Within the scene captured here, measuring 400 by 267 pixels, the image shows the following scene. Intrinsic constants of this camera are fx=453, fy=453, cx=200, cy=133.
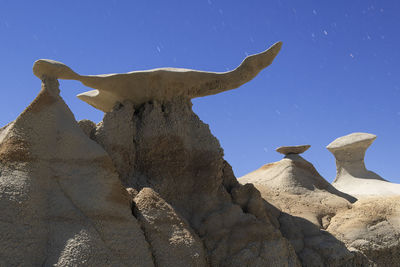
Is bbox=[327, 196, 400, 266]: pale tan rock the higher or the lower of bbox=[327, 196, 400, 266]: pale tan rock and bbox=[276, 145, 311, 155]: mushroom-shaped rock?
the lower

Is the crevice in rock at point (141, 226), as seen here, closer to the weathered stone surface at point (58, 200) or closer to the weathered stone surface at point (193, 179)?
the weathered stone surface at point (58, 200)

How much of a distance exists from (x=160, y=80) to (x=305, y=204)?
4.72 metres

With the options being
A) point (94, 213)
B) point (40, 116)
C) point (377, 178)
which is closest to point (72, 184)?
point (94, 213)

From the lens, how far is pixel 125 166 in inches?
280

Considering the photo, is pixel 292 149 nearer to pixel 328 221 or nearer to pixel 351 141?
pixel 328 221

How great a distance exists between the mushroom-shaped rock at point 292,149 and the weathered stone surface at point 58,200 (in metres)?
7.01

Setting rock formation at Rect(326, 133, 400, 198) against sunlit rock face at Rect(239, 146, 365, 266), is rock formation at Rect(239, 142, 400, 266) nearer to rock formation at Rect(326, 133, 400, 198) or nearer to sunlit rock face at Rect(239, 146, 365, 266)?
sunlit rock face at Rect(239, 146, 365, 266)

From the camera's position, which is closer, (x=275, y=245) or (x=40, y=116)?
(x=40, y=116)

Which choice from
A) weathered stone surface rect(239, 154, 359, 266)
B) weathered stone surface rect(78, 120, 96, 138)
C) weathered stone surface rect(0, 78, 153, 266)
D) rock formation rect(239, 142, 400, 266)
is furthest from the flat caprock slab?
weathered stone surface rect(0, 78, 153, 266)

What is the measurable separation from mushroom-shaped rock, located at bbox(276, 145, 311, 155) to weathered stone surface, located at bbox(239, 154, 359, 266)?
145 millimetres

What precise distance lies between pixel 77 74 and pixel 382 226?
653 centimetres

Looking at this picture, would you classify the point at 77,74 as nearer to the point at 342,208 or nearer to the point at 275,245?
the point at 275,245

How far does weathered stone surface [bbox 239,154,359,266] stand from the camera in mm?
8039

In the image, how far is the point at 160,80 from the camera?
761 centimetres
